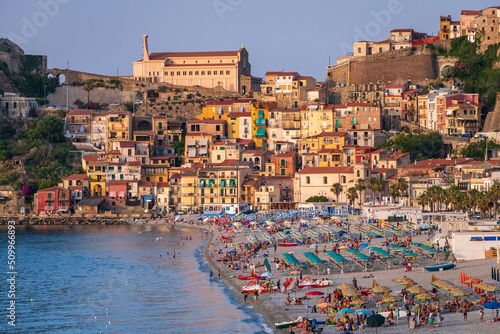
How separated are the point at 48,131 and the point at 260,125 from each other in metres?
23.5

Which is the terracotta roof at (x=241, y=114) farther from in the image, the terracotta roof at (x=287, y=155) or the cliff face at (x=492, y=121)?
the cliff face at (x=492, y=121)

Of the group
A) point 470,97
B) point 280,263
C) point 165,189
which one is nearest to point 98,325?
point 280,263

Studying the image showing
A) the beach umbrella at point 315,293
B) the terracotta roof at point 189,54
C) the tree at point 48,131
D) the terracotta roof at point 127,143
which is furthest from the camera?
the terracotta roof at point 189,54

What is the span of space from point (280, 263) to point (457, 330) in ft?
61.2

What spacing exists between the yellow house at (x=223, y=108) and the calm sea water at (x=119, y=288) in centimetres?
2725

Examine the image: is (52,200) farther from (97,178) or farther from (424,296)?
(424,296)

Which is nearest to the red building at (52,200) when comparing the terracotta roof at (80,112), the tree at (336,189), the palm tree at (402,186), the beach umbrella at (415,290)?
the terracotta roof at (80,112)

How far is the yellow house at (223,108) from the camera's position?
10169 cm

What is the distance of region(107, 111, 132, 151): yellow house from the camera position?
100062 mm

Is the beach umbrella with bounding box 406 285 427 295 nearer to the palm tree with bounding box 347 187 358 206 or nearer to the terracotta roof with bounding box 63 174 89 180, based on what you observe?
the palm tree with bounding box 347 187 358 206

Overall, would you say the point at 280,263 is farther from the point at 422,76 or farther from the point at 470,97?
the point at 422,76

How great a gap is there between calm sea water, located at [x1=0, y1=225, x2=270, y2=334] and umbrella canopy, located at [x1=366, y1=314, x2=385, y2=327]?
16.5 ft

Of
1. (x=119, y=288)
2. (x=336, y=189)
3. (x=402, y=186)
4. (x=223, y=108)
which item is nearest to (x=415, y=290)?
(x=119, y=288)

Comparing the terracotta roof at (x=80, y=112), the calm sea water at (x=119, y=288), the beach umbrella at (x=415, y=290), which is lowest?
the calm sea water at (x=119, y=288)
